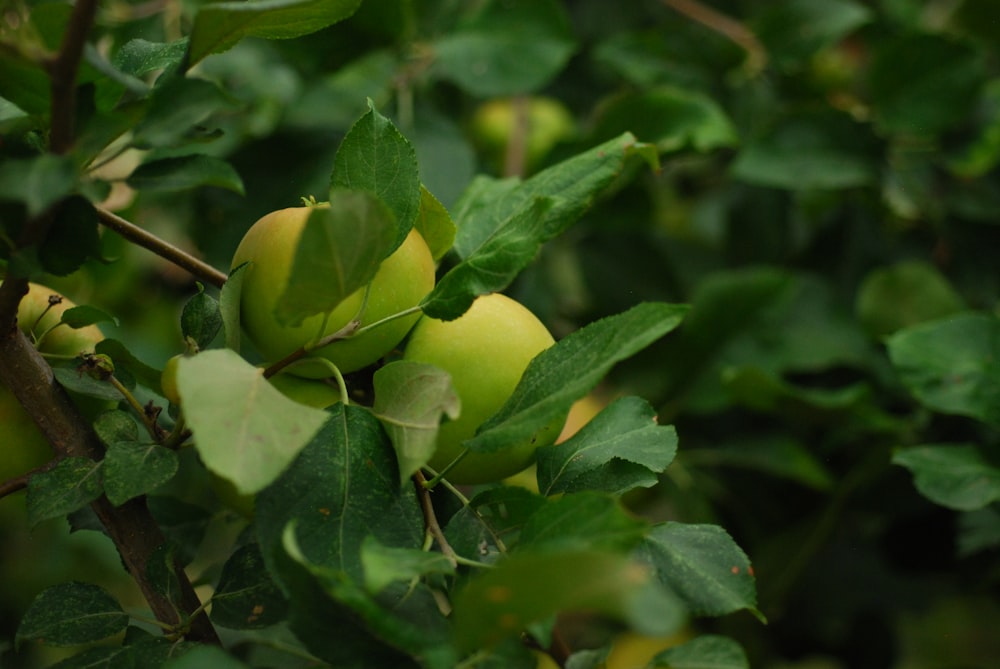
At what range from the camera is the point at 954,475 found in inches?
19.6

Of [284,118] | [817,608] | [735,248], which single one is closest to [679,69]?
[735,248]

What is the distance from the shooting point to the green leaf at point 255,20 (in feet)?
0.98

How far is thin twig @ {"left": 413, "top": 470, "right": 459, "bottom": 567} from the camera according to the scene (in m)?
0.33

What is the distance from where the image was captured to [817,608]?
0.85 m

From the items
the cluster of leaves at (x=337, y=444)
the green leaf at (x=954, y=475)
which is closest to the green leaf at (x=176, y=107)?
the cluster of leaves at (x=337, y=444)

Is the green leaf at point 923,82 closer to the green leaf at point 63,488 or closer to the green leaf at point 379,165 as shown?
the green leaf at point 379,165

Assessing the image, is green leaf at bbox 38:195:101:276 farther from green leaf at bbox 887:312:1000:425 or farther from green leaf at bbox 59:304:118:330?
green leaf at bbox 887:312:1000:425

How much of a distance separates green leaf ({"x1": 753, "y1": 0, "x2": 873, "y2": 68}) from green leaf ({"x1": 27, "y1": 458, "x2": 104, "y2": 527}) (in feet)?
→ 2.33

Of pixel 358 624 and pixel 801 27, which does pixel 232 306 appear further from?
pixel 801 27

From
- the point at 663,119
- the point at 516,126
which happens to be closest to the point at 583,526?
the point at 663,119

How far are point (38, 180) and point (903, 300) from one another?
637 mm

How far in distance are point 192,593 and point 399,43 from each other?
19.1 inches

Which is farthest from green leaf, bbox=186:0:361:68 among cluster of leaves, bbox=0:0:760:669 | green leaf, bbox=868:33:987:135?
green leaf, bbox=868:33:987:135

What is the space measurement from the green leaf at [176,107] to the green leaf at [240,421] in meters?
0.08
